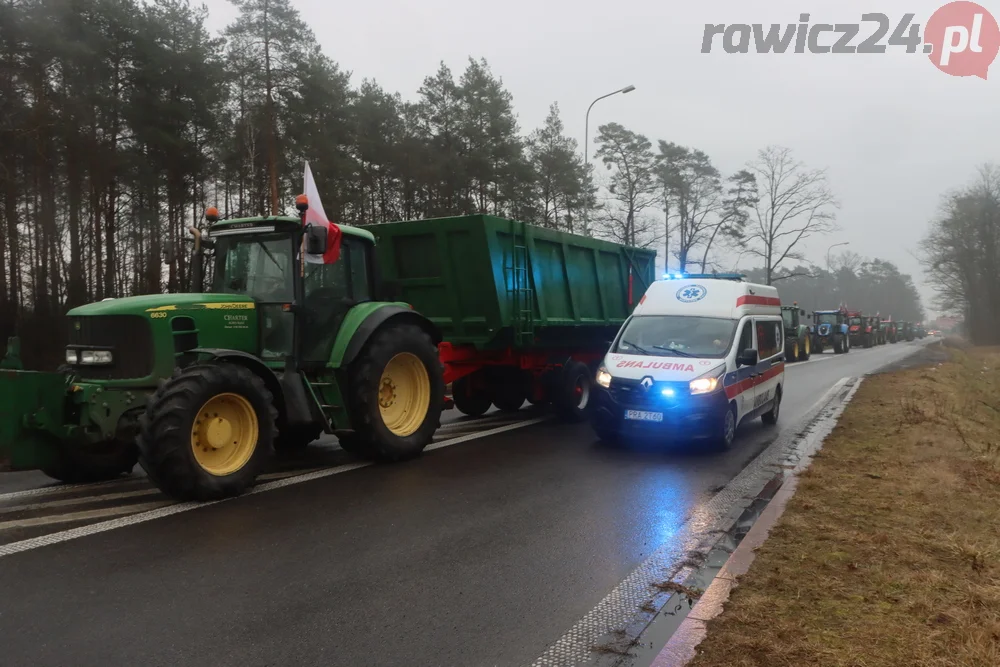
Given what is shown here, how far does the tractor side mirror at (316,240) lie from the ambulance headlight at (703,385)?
176 inches

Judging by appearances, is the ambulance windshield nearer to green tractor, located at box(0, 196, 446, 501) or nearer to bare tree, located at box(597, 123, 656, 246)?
green tractor, located at box(0, 196, 446, 501)

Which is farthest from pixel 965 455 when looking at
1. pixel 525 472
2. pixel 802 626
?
pixel 802 626

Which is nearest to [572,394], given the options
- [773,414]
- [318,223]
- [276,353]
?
[773,414]

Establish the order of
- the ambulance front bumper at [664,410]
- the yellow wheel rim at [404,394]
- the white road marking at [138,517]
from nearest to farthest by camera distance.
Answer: the white road marking at [138,517] → the yellow wheel rim at [404,394] → the ambulance front bumper at [664,410]

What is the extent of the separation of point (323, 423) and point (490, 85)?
30207 millimetres

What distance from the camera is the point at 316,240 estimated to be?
22.4ft

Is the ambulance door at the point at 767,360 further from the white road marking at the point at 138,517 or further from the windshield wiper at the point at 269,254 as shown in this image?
the windshield wiper at the point at 269,254

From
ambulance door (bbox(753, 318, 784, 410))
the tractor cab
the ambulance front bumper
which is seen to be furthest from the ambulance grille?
the tractor cab

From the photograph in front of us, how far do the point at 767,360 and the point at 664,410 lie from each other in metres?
2.90

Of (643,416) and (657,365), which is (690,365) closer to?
(657,365)

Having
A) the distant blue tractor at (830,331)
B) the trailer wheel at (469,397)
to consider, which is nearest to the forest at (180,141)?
the trailer wheel at (469,397)

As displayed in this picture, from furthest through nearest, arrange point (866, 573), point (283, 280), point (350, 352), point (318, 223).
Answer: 1. point (350, 352)
2. point (283, 280)
3. point (318, 223)
4. point (866, 573)

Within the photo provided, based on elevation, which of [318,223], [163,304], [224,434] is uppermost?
[318,223]

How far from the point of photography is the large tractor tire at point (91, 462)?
21.1ft
